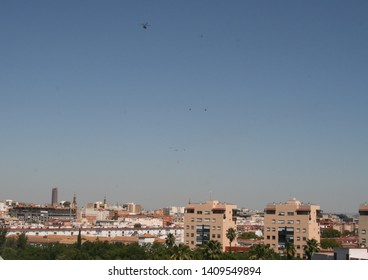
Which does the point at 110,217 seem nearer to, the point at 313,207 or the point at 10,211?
the point at 10,211

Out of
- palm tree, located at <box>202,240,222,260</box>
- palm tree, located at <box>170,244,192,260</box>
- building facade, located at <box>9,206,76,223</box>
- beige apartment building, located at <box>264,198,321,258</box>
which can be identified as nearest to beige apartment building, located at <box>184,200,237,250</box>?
beige apartment building, located at <box>264,198,321,258</box>

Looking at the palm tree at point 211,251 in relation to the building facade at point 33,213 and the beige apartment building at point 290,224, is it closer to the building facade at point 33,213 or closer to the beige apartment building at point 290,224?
the beige apartment building at point 290,224

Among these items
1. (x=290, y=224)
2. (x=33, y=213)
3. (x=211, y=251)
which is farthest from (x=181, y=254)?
(x=33, y=213)

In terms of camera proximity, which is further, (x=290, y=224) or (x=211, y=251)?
(x=290, y=224)

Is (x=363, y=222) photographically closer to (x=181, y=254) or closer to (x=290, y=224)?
(x=290, y=224)

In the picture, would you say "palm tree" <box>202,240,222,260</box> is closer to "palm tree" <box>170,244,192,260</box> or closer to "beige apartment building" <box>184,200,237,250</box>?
"palm tree" <box>170,244,192,260</box>

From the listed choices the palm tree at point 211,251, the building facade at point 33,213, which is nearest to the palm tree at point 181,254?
the palm tree at point 211,251
